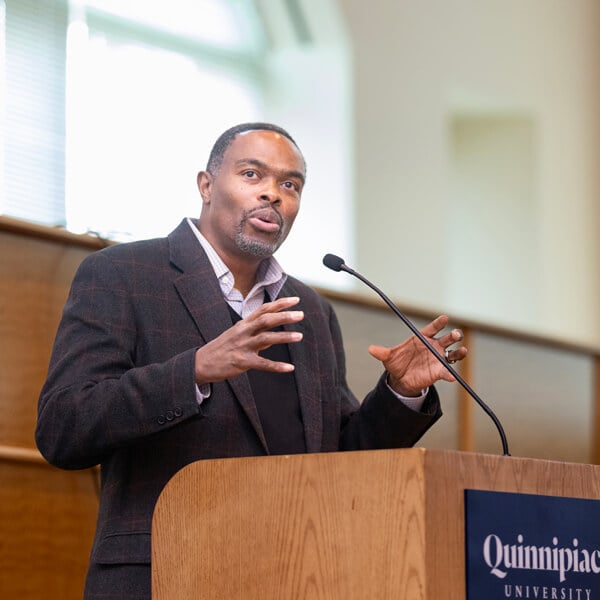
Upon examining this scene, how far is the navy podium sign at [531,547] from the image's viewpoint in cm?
180

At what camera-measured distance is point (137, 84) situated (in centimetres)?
614

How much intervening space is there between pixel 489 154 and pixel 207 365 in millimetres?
5532

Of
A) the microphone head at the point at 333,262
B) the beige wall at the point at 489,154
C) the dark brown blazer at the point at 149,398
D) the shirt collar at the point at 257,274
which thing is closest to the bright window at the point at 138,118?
the beige wall at the point at 489,154

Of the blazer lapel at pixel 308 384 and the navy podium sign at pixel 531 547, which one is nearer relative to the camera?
the navy podium sign at pixel 531 547

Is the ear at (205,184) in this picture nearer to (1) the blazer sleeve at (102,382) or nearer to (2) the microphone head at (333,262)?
(1) the blazer sleeve at (102,382)

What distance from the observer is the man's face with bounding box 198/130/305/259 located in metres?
2.61

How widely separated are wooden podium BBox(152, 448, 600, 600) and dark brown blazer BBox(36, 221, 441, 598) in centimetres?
18

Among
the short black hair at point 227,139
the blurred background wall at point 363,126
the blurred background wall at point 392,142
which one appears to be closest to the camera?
the short black hair at point 227,139

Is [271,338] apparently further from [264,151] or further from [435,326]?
[264,151]

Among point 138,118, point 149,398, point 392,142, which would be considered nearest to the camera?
point 149,398

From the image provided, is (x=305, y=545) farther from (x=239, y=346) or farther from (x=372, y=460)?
(x=239, y=346)

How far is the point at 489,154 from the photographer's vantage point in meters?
7.37

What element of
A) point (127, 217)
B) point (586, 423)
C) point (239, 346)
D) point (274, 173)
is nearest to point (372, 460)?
point (239, 346)

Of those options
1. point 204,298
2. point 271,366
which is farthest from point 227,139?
point 271,366
